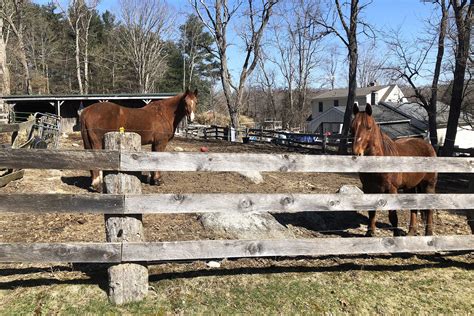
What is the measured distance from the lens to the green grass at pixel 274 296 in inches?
137

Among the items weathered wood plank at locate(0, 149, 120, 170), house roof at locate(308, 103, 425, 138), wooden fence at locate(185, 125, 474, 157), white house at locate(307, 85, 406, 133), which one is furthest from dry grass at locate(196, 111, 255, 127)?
weathered wood plank at locate(0, 149, 120, 170)

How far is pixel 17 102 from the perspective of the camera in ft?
99.8

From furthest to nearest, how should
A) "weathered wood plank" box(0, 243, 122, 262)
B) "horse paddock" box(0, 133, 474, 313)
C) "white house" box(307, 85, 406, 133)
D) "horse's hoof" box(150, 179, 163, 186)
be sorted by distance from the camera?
"white house" box(307, 85, 406, 133)
"horse's hoof" box(150, 179, 163, 186)
"horse paddock" box(0, 133, 474, 313)
"weathered wood plank" box(0, 243, 122, 262)

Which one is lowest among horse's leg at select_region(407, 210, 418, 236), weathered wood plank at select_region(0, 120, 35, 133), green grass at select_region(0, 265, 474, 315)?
green grass at select_region(0, 265, 474, 315)

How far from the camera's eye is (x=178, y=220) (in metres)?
5.68

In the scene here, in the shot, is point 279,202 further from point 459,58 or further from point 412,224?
point 459,58

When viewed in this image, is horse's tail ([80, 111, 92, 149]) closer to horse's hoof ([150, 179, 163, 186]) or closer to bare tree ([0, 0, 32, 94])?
horse's hoof ([150, 179, 163, 186])

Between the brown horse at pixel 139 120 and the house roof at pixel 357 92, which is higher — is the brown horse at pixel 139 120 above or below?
below

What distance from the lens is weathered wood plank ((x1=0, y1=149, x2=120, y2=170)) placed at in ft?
11.4

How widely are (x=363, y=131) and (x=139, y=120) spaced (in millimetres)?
5231

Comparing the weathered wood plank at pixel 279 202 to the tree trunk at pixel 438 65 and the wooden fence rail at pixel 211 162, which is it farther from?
the tree trunk at pixel 438 65

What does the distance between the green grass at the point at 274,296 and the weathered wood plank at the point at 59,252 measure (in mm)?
366

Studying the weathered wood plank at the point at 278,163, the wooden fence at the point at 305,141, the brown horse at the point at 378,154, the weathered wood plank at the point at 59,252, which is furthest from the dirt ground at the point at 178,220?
the wooden fence at the point at 305,141

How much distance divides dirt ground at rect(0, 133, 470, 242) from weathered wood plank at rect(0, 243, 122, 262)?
53.5 inches
